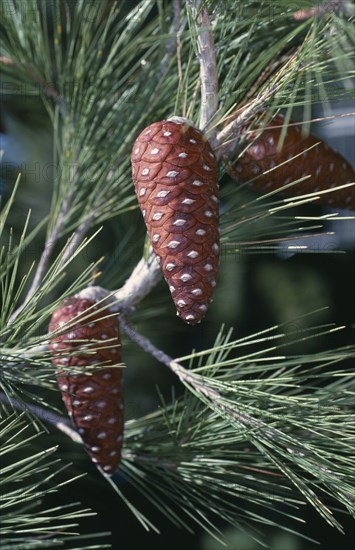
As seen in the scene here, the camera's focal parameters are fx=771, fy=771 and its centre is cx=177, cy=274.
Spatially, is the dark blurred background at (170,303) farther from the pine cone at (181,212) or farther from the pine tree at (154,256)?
the pine cone at (181,212)

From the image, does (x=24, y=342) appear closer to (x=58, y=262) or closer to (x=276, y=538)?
(x=58, y=262)

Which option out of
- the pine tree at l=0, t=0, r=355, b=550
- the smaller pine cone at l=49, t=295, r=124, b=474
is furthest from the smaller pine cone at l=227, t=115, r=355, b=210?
the smaller pine cone at l=49, t=295, r=124, b=474

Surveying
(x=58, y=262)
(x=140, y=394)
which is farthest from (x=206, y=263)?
(x=140, y=394)

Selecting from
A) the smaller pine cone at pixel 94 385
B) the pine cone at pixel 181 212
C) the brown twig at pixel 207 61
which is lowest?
the smaller pine cone at pixel 94 385

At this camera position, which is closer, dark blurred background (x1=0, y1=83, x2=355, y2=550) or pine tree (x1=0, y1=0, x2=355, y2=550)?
pine tree (x1=0, y1=0, x2=355, y2=550)

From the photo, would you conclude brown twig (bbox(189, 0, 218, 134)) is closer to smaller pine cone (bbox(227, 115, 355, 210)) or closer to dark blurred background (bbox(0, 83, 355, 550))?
smaller pine cone (bbox(227, 115, 355, 210))

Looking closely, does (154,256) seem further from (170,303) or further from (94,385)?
(170,303)

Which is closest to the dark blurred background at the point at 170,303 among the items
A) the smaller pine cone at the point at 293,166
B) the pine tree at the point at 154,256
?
the pine tree at the point at 154,256

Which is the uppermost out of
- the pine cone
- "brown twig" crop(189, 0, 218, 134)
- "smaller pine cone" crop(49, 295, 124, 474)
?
"brown twig" crop(189, 0, 218, 134)
